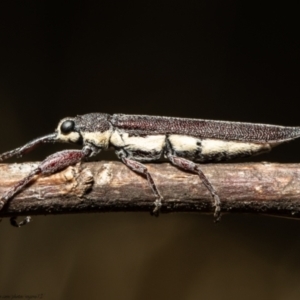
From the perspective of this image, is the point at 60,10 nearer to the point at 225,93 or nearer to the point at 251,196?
the point at 225,93

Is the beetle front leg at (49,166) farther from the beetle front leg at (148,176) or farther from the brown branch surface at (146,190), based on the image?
the beetle front leg at (148,176)

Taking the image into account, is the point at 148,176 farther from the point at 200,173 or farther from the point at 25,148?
the point at 25,148

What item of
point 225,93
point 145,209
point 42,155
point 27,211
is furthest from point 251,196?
point 42,155

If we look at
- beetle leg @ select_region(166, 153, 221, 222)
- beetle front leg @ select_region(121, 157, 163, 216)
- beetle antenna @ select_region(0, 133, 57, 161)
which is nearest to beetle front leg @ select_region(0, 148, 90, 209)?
beetle front leg @ select_region(121, 157, 163, 216)

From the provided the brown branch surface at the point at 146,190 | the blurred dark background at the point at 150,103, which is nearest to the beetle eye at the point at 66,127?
the brown branch surface at the point at 146,190

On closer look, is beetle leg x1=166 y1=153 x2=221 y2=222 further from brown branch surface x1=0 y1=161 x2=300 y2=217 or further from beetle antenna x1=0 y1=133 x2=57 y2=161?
beetle antenna x1=0 y1=133 x2=57 y2=161

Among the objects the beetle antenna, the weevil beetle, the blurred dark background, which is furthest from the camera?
the blurred dark background

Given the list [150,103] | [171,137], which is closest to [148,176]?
[171,137]
